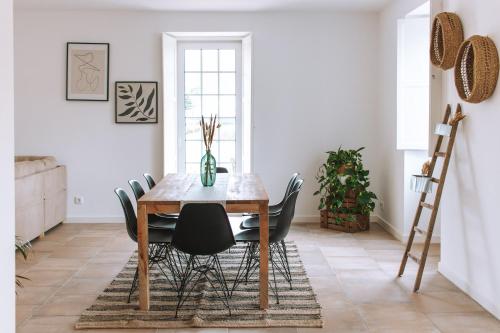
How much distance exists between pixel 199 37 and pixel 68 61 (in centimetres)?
171

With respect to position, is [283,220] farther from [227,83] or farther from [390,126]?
[227,83]

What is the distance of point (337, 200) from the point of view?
21.2 ft

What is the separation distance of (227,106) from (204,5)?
139 centimetres

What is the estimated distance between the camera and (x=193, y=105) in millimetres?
7266

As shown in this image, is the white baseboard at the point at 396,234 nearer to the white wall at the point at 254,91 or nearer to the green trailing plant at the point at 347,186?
the green trailing plant at the point at 347,186

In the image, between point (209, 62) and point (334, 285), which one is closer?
point (334, 285)

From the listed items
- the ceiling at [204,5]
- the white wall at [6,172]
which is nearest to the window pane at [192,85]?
the ceiling at [204,5]

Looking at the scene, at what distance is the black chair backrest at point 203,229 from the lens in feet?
11.3

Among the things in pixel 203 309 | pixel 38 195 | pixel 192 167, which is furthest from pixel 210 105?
pixel 203 309

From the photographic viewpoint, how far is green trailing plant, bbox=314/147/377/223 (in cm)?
641

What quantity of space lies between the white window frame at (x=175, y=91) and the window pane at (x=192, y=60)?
0.14 metres

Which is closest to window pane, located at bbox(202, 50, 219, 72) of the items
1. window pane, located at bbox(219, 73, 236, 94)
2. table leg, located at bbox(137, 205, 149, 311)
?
window pane, located at bbox(219, 73, 236, 94)

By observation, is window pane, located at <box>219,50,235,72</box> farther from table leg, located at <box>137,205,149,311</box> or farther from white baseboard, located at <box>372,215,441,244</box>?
table leg, located at <box>137,205,149,311</box>

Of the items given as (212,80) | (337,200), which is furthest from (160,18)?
(337,200)
